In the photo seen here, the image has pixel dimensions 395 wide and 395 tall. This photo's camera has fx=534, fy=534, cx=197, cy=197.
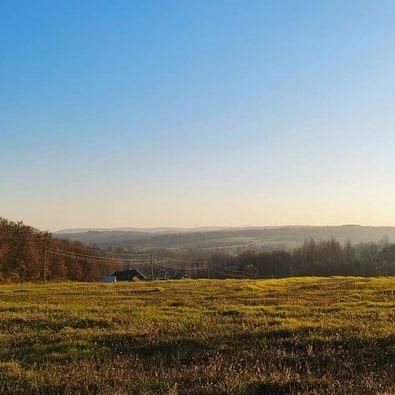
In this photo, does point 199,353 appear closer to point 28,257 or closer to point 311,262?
point 28,257

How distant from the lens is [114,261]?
105m

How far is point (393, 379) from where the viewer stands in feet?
22.5

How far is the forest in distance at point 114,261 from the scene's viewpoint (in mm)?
69250

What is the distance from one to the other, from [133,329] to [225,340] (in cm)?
264

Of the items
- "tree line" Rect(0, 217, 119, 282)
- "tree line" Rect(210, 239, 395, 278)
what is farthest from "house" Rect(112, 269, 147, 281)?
"tree line" Rect(0, 217, 119, 282)

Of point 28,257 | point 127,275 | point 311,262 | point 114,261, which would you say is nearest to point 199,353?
point 28,257

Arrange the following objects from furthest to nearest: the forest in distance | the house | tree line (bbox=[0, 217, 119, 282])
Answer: the house < the forest in distance < tree line (bbox=[0, 217, 119, 282])

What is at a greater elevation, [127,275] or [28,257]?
[28,257]

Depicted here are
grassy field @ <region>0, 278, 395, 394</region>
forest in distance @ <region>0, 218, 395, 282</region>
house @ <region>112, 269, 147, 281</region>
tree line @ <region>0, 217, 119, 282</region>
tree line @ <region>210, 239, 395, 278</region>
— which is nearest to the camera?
grassy field @ <region>0, 278, 395, 394</region>

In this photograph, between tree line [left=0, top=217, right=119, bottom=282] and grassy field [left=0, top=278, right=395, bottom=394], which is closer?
grassy field [left=0, top=278, right=395, bottom=394]

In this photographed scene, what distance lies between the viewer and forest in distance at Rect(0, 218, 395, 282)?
2726 inches

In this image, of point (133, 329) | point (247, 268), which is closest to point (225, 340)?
point (133, 329)

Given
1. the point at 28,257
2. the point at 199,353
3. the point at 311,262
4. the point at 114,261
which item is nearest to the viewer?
the point at 199,353

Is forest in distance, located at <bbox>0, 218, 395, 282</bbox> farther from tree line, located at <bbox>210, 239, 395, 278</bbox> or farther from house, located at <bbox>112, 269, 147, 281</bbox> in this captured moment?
house, located at <bbox>112, 269, 147, 281</bbox>
